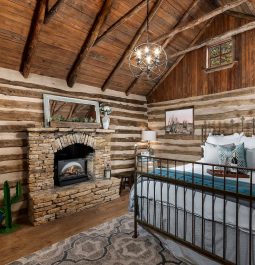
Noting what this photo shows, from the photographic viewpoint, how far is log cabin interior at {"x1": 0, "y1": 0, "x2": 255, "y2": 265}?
2.88m

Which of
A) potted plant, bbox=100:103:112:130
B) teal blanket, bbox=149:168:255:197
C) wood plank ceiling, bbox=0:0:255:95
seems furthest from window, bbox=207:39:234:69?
teal blanket, bbox=149:168:255:197

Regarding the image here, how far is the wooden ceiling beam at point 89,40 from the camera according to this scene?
441cm

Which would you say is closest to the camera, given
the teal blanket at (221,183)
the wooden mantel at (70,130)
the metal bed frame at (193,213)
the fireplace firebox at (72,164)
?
the metal bed frame at (193,213)

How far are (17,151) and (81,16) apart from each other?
3.18 metres

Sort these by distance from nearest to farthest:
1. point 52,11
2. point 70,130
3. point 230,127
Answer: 1. point 52,11
2. point 70,130
3. point 230,127

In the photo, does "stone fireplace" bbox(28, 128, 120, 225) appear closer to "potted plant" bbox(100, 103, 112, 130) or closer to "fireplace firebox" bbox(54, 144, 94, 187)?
"fireplace firebox" bbox(54, 144, 94, 187)

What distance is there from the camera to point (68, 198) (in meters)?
4.68

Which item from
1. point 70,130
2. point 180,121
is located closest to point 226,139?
point 180,121

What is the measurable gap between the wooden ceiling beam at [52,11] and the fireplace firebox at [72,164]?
3.00 m

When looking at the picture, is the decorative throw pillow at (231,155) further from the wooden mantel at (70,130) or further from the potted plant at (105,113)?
the potted plant at (105,113)

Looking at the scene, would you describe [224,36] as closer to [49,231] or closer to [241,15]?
[241,15]

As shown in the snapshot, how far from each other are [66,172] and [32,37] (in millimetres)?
3057

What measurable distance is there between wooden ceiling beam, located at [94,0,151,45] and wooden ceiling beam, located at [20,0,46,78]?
1.35 m

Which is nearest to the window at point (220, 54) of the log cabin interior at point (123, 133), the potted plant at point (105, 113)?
the log cabin interior at point (123, 133)
